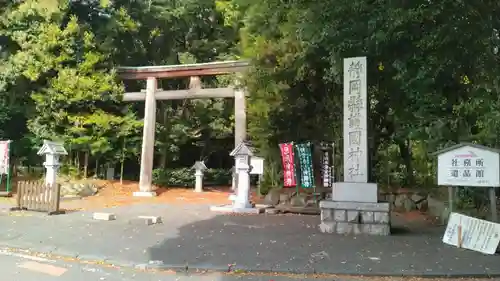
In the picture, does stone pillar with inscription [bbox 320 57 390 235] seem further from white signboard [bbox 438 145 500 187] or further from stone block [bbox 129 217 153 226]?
stone block [bbox 129 217 153 226]

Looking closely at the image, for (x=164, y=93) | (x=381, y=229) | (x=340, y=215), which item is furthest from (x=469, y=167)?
(x=164, y=93)

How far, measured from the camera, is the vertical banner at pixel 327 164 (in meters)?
14.7

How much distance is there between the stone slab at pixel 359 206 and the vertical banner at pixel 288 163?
5111mm

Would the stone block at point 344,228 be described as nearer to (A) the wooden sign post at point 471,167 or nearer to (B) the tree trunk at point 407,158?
(A) the wooden sign post at point 471,167

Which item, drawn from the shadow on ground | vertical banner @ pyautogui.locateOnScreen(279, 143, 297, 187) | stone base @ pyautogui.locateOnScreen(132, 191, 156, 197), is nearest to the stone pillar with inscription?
the shadow on ground

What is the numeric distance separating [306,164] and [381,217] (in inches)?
214

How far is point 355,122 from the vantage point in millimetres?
9258

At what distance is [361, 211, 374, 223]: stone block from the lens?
876 cm

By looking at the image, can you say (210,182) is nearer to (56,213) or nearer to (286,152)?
(286,152)

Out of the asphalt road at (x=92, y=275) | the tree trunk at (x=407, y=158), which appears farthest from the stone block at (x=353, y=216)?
the tree trunk at (x=407, y=158)

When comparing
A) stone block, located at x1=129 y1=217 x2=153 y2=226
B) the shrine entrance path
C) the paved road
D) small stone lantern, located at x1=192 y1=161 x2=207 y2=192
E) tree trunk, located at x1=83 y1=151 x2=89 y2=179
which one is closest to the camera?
the paved road

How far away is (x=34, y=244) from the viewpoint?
7562 millimetres

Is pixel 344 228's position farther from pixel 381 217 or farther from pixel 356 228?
pixel 381 217

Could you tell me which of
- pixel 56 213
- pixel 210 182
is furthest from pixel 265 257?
pixel 210 182
